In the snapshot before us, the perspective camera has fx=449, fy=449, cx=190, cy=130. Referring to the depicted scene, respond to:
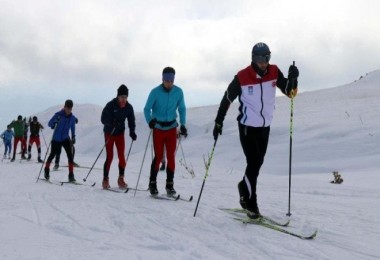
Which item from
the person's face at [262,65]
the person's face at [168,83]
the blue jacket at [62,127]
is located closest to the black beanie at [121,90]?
the person's face at [168,83]

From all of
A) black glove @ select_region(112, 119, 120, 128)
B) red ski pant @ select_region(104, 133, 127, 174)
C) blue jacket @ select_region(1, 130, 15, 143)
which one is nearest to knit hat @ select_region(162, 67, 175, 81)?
black glove @ select_region(112, 119, 120, 128)

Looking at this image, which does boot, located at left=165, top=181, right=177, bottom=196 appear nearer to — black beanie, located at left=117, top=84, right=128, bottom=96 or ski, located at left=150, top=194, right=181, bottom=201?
ski, located at left=150, top=194, right=181, bottom=201

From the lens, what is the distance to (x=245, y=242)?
454cm

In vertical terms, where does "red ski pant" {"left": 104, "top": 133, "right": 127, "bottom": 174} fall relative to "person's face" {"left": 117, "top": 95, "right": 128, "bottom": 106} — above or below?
below

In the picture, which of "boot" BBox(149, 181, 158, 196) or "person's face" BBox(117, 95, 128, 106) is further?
"person's face" BBox(117, 95, 128, 106)

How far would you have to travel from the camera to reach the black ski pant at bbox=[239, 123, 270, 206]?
226 inches

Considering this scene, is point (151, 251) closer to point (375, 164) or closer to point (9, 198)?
point (9, 198)

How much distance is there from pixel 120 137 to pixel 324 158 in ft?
24.2

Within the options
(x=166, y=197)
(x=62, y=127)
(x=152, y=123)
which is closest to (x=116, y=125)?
(x=152, y=123)

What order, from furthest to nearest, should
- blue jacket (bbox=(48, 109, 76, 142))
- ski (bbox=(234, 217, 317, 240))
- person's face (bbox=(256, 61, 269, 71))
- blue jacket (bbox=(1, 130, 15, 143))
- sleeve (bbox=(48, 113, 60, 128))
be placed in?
blue jacket (bbox=(1, 130, 15, 143)), blue jacket (bbox=(48, 109, 76, 142)), sleeve (bbox=(48, 113, 60, 128)), person's face (bbox=(256, 61, 269, 71)), ski (bbox=(234, 217, 317, 240))

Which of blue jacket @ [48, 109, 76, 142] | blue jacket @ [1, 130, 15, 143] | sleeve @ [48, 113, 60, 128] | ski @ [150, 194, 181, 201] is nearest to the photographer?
ski @ [150, 194, 181, 201]

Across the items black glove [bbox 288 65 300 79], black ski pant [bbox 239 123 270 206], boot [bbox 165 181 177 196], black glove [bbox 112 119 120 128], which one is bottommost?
boot [bbox 165 181 177 196]

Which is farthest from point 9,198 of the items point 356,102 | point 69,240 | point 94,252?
point 356,102

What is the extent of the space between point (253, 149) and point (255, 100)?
2.05 ft
